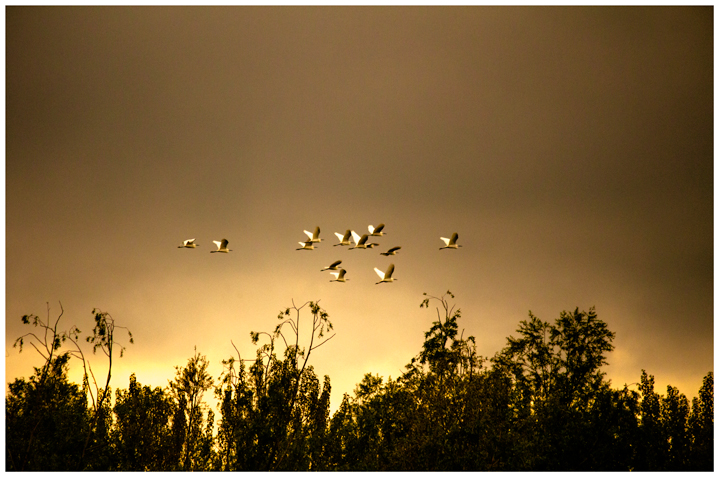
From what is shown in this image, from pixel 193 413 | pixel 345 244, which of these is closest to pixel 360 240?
pixel 345 244

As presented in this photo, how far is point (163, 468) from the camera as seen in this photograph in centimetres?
3362

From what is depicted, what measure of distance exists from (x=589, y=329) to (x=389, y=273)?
10.3 m

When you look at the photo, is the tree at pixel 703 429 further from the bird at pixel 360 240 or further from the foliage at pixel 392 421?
the bird at pixel 360 240

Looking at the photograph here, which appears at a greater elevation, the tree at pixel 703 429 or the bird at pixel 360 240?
the bird at pixel 360 240

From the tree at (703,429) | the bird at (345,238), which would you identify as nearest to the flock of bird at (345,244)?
the bird at (345,238)

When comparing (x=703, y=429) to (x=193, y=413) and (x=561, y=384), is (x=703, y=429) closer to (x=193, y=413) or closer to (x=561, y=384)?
(x=561, y=384)

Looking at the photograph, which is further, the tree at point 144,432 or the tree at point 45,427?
the tree at point 144,432

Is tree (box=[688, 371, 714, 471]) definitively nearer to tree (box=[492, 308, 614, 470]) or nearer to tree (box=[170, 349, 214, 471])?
tree (box=[492, 308, 614, 470])

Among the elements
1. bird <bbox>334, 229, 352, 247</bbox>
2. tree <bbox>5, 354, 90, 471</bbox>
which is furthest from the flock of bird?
tree <bbox>5, 354, 90, 471</bbox>

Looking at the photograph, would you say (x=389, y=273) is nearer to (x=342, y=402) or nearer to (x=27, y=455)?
(x=342, y=402)

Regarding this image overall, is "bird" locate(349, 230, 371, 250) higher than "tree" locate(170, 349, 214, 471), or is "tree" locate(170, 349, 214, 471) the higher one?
"bird" locate(349, 230, 371, 250)

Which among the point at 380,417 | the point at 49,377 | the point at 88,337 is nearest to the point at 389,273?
the point at 380,417

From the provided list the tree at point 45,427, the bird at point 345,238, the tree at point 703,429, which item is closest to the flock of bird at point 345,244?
the bird at point 345,238

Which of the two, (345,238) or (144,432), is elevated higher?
(345,238)
